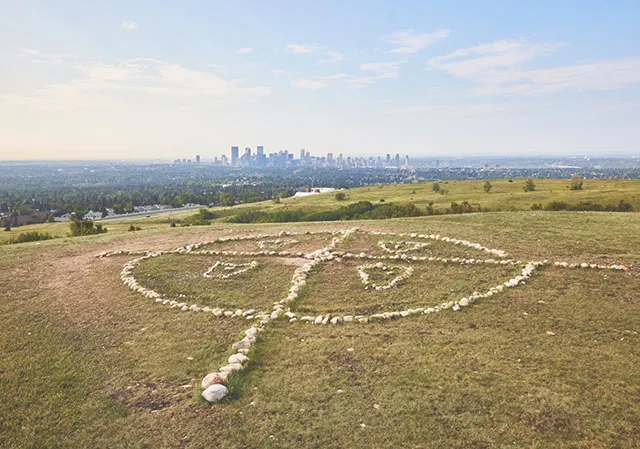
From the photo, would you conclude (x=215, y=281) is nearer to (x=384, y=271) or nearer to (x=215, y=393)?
(x=384, y=271)

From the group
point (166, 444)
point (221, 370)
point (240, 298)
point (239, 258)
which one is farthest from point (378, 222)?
point (166, 444)

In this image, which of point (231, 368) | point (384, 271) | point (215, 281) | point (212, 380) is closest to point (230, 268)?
point (215, 281)

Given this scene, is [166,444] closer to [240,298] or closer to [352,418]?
[352,418]

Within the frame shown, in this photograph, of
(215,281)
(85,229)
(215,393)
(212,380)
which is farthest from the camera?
(85,229)

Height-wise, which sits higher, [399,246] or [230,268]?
[399,246]

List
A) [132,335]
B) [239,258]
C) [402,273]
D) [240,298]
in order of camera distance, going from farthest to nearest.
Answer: [239,258], [402,273], [240,298], [132,335]

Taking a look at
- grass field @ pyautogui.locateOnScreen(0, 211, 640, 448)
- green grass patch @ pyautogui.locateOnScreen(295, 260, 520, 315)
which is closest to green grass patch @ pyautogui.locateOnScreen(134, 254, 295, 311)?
grass field @ pyautogui.locateOnScreen(0, 211, 640, 448)

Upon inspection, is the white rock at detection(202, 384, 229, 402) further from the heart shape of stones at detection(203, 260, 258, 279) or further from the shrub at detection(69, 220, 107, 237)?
the shrub at detection(69, 220, 107, 237)
